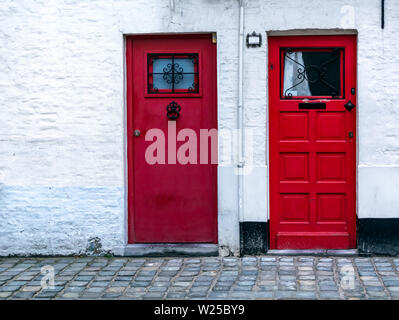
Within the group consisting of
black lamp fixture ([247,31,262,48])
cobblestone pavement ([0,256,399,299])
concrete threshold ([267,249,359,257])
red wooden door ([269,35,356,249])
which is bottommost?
A: cobblestone pavement ([0,256,399,299])

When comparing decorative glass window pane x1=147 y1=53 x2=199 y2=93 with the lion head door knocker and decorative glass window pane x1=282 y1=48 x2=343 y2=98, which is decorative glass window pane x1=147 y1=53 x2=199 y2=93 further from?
decorative glass window pane x1=282 y1=48 x2=343 y2=98

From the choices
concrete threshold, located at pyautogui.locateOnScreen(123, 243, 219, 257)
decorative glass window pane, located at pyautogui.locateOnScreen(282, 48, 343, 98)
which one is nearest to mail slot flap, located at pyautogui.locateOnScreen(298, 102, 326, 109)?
decorative glass window pane, located at pyautogui.locateOnScreen(282, 48, 343, 98)

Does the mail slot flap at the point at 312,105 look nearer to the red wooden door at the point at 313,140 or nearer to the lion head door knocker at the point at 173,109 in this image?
the red wooden door at the point at 313,140

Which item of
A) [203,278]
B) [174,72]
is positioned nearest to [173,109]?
[174,72]

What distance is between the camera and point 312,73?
7.26 meters

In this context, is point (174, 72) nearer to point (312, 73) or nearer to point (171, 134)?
point (171, 134)

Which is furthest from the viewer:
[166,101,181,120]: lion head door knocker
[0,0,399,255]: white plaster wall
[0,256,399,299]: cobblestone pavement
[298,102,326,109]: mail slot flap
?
[166,101,181,120]: lion head door knocker

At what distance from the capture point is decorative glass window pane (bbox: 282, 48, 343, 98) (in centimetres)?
722

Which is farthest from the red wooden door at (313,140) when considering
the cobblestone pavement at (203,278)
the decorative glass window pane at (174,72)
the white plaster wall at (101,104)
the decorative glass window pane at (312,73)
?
the decorative glass window pane at (174,72)

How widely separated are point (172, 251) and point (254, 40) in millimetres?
2598

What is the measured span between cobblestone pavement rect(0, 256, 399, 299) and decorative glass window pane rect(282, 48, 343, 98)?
1.92m

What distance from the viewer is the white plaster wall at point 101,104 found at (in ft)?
23.1

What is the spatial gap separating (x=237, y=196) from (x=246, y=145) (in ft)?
1.95
